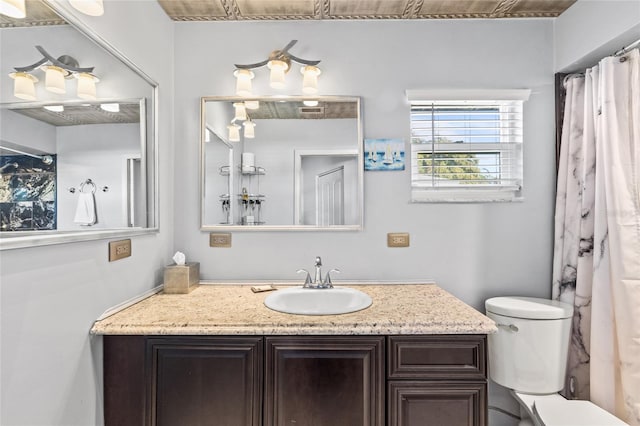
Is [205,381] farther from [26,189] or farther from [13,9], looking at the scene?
[13,9]

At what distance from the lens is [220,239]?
6.41 ft

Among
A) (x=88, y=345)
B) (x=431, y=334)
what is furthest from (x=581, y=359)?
(x=88, y=345)

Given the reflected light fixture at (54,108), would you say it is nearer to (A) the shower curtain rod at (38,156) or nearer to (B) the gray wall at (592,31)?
(A) the shower curtain rod at (38,156)

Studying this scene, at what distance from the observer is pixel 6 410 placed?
914mm

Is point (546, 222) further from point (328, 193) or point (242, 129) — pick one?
point (242, 129)

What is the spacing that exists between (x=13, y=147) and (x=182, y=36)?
136 cm

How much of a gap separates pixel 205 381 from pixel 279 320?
362 millimetres

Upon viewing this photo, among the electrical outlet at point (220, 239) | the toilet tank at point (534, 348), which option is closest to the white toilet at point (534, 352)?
the toilet tank at point (534, 348)

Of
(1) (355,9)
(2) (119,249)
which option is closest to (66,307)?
(2) (119,249)

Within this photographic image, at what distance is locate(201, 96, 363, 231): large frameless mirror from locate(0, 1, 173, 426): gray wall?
0.44 metres

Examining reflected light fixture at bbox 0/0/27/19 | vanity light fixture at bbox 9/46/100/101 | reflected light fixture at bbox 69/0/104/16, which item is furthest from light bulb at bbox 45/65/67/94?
reflected light fixture at bbox 69/0/104/16

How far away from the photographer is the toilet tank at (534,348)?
5.33ft

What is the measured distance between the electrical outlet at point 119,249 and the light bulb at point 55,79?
23.8 inches

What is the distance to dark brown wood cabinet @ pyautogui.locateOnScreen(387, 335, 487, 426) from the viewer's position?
4.19 ft
